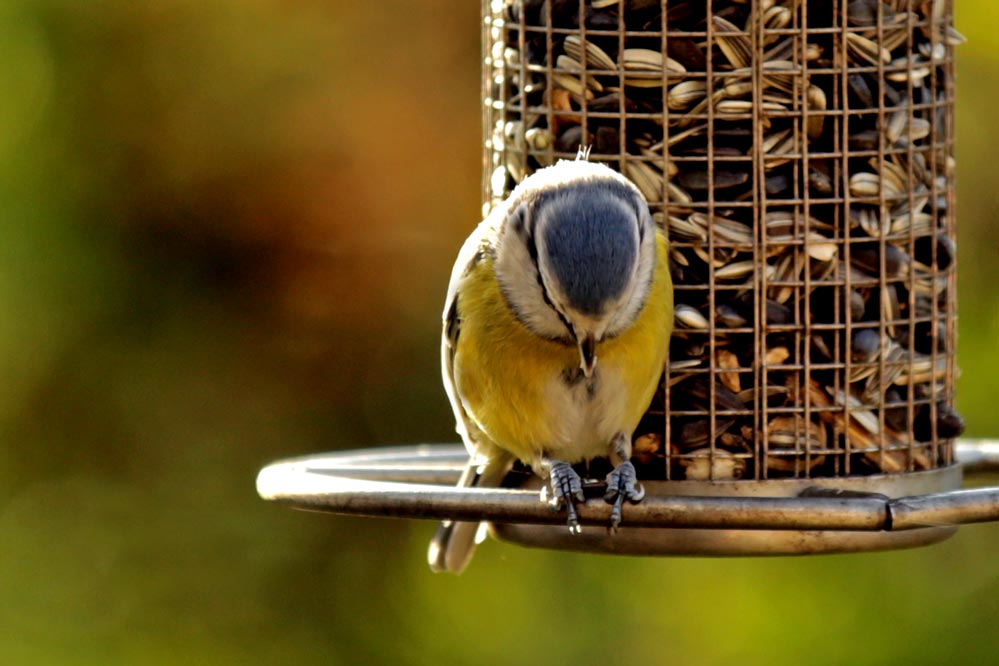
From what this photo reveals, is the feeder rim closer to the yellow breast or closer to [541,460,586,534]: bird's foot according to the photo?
[541,460,586,534]: bird's foot

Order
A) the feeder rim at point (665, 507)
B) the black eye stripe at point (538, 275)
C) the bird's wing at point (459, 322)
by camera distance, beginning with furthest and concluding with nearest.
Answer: the bird's wing at point (459, 322)
the black eye stripe at point (538, 275)
the feeder rim at point (665, 507)

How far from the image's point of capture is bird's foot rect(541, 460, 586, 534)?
475cm

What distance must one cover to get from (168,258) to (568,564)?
8.81 ft

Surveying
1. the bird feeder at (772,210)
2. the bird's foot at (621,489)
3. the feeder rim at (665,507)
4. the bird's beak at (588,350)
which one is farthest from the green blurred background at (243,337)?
the feeder rim at (665,507)

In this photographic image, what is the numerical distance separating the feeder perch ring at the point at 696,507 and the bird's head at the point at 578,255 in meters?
0.54

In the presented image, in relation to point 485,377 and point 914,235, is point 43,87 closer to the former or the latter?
point 485,377

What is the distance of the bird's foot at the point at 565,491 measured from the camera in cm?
475

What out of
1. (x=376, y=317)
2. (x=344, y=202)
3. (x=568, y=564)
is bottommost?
(x=568, y=564)

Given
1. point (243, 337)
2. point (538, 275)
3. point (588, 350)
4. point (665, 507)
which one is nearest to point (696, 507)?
point (665, 507)

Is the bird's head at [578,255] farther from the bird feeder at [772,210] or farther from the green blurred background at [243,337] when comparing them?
the green blurred background at [243,337]

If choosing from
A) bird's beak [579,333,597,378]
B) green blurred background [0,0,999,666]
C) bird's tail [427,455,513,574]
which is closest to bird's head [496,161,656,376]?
bird's beak [579,333,597,378]

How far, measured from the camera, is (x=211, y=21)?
30.1ft

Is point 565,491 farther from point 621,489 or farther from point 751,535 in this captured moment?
point 751,535

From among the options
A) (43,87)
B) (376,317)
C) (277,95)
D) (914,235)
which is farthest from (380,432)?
(914,235)
